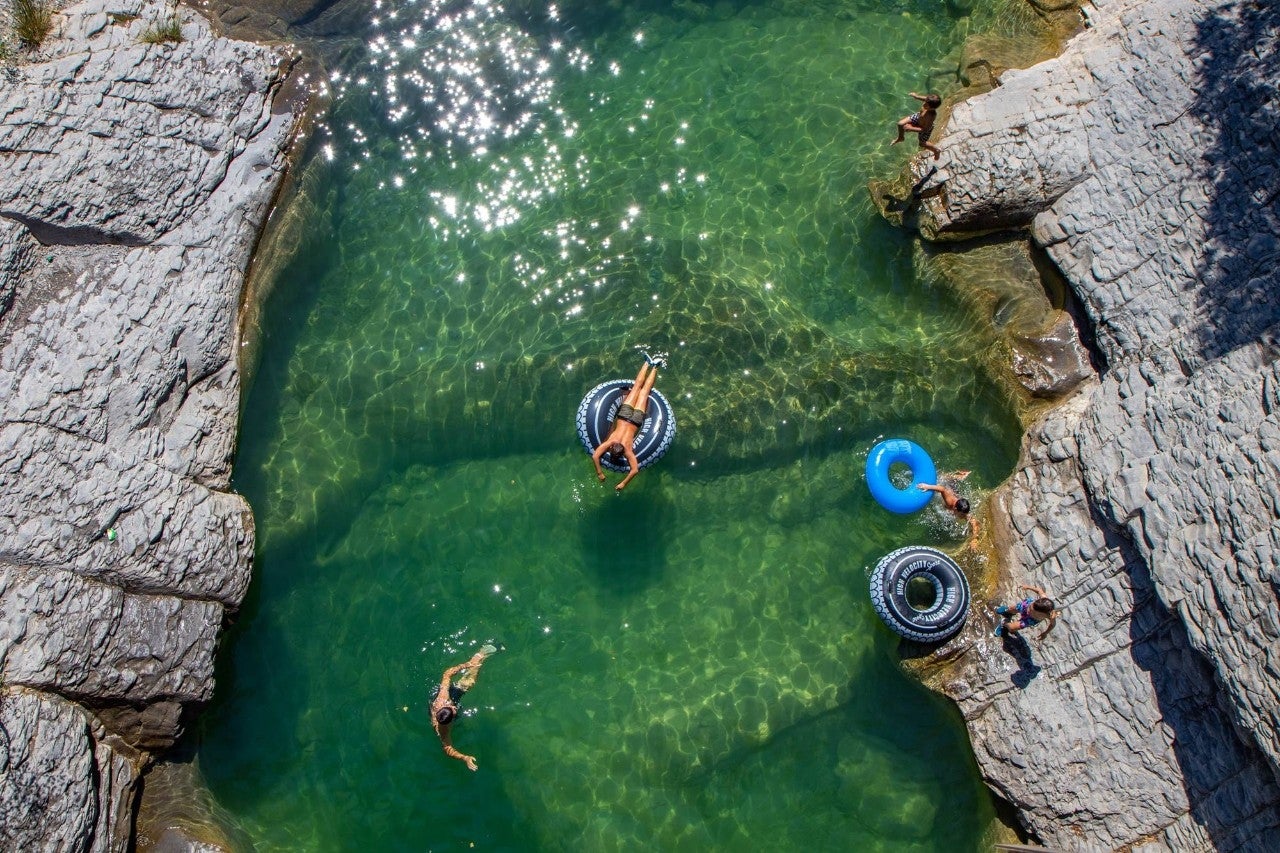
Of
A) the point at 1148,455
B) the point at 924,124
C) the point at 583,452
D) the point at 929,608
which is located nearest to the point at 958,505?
the point at 929,608

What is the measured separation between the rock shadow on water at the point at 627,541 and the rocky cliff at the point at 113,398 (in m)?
4.66

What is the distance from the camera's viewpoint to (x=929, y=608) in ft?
33.3

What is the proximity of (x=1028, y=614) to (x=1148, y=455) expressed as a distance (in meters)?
2.31

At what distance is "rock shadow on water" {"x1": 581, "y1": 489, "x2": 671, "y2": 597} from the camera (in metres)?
11.1

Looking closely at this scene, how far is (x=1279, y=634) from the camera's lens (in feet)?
24.9

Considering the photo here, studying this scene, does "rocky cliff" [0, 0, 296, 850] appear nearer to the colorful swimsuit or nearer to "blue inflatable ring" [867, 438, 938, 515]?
the colorful swimsuit

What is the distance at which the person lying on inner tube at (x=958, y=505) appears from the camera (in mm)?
10664

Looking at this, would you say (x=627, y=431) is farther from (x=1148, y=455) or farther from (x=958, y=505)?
(x=1148, y=455)

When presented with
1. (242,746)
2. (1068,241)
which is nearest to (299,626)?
(242,746)

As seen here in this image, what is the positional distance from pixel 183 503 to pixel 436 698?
4095mm

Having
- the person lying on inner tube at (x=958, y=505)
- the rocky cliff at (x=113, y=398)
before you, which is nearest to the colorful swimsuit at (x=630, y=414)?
the person lying on inner tube at (x=958, y=505)

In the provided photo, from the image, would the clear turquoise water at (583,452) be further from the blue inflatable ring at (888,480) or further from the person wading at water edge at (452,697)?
the blue inflatable ring at (888,480)

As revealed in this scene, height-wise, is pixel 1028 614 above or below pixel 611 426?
below

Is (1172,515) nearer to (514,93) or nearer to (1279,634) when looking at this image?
(1279,634)
